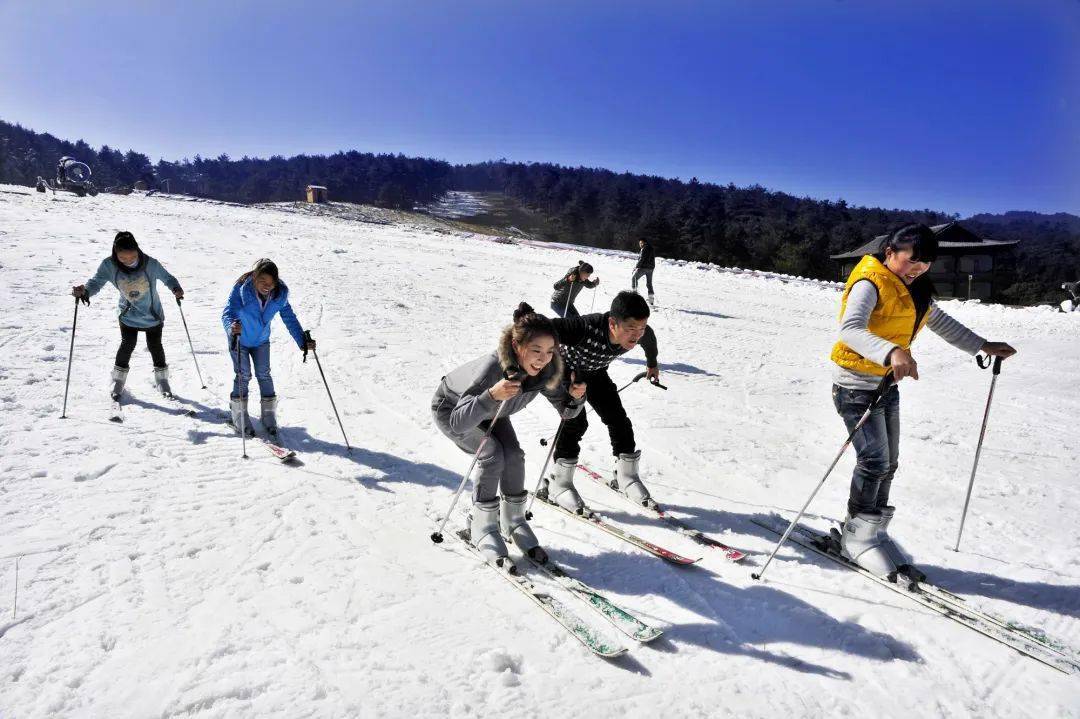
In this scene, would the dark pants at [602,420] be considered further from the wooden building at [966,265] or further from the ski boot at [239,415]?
the wooden building at [966,265]

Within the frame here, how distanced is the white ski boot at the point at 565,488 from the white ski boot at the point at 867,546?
6.66 feet

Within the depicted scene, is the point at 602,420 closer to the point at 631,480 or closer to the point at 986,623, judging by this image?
the point at 631,480

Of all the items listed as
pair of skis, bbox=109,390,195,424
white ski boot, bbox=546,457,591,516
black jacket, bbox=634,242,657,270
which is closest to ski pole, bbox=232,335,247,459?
pair of skis, bbox=109,390,195,424

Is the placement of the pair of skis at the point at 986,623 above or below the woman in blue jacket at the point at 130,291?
below

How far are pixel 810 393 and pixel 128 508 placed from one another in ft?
29.3

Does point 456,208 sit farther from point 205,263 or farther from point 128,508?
point 128,508

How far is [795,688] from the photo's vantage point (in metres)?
2.89

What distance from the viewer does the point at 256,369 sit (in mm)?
6016

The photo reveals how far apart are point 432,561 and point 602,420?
6.12 ft

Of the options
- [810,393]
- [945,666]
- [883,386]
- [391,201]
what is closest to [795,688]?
[945,666]

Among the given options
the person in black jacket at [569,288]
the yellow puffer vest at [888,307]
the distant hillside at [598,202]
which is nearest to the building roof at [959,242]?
the distant hillside at [598,202]

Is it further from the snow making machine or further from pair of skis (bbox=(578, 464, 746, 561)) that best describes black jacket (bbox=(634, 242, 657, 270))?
the snow making machine

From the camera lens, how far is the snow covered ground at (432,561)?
2756 mm

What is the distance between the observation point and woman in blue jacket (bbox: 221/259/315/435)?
562 centimetres
